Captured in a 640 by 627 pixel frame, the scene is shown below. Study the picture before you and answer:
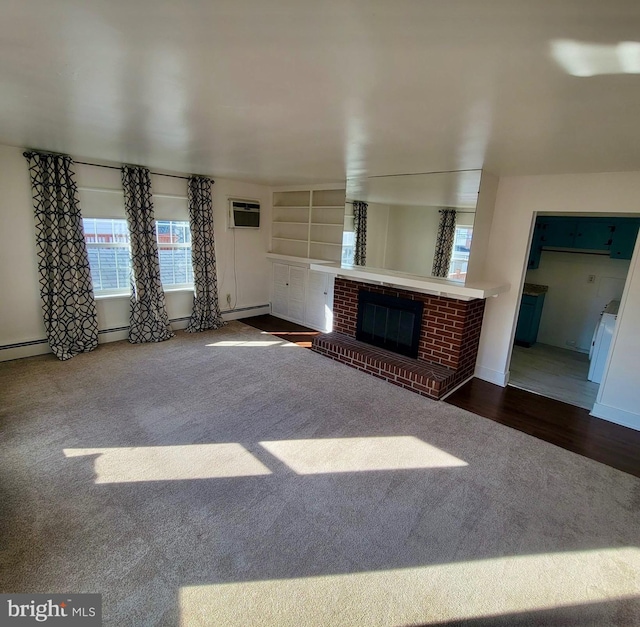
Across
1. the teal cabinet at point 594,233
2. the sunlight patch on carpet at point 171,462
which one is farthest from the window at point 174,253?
the teal cabinet at point 594,233

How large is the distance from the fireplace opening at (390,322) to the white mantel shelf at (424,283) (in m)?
0.21

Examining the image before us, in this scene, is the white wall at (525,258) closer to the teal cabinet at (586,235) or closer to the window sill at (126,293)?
the teal cabinet at (586,235)

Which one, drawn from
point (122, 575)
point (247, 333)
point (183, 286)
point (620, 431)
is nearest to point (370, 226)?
point (247, 333)

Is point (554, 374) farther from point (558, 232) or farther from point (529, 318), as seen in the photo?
point (558, 232)

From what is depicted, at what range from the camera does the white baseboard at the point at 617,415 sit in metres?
3.23

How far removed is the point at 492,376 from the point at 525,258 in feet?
4.54

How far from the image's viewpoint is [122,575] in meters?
1.67

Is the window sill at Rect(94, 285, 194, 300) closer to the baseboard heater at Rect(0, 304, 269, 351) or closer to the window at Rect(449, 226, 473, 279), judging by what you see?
the baseboard heater at Rect(0, 304, 269, 351)

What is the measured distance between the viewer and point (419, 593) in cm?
166

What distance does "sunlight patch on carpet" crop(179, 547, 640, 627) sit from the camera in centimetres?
154

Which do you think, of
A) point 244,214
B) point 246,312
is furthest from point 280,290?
point 244,214

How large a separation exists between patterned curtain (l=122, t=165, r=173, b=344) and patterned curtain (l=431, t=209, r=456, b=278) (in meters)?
3.64

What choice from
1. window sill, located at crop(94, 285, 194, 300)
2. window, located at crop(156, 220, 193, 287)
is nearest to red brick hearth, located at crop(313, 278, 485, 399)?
window sill, located at crop(94, 285, 194, 300)

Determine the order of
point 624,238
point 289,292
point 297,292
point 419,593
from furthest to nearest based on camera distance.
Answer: point 289,292 < point 297,292 < point 624,238 < point 419,593
